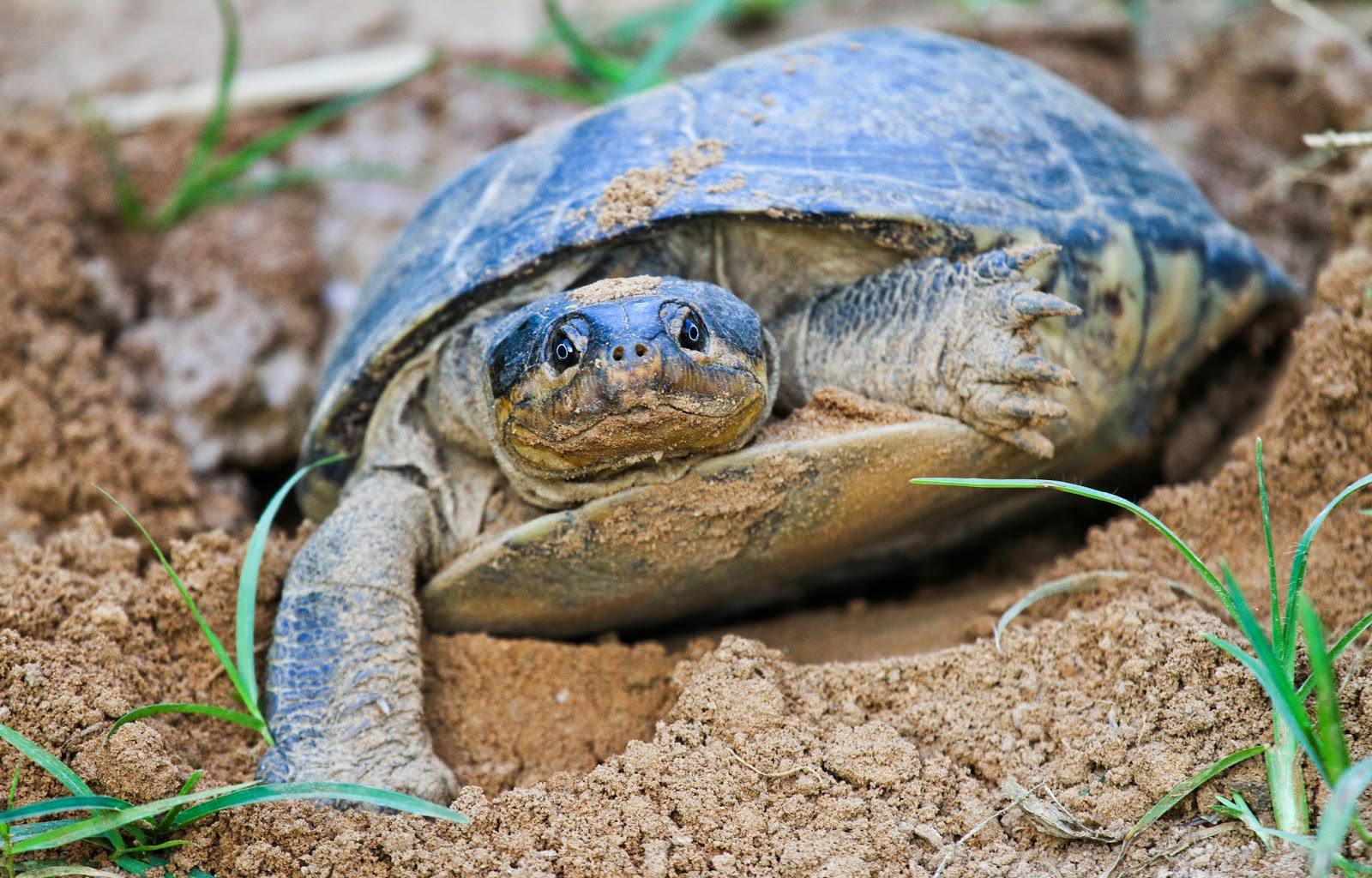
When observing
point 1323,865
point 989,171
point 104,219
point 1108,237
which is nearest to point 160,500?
point 104,219

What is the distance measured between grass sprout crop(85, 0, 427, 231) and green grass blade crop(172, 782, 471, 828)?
2.93 m

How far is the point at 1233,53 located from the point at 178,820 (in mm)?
4978

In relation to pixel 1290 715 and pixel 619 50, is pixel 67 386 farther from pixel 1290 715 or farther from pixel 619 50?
pixel 1290 715

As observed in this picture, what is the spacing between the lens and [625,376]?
2250 mm

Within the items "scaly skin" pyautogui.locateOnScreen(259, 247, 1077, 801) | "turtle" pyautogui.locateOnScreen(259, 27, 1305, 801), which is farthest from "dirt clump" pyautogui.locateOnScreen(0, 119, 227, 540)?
"scaly skin" pyautogui.locateOnScreen(259, 247, 1077, 801)

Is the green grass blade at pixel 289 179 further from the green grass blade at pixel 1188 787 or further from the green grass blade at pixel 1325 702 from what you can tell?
the green grass blade at pixel 1325 702

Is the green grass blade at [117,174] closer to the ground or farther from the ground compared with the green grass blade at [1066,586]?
farther from the ground

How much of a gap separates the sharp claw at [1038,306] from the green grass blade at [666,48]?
2077mm

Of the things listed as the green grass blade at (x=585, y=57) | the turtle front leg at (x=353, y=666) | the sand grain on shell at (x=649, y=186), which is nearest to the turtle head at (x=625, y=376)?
the sand grain on shell at (x=649, y=186)

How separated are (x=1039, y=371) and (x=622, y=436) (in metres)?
0.95

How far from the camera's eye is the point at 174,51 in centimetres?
600

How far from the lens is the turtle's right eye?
2312 millimetres

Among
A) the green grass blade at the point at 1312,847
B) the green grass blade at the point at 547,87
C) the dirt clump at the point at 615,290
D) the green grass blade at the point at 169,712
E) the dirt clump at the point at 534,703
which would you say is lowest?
the dirt clump at the point at 534,703

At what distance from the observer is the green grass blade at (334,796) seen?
2.01 metres
